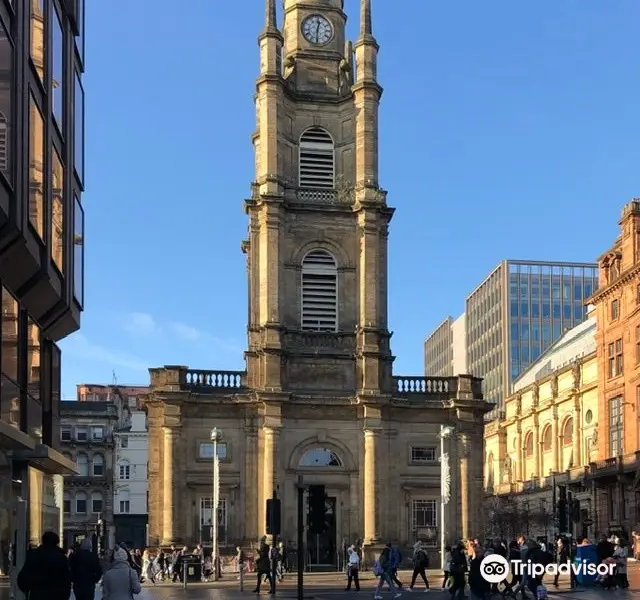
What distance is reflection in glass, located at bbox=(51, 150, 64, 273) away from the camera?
31.1 m

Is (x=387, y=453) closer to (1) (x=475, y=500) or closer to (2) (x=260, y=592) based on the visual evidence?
(1) (x=475, y=500)

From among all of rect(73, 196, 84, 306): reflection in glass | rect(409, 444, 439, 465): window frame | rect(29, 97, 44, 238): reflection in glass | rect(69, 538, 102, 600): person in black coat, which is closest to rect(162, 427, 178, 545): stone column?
rect(409, 444, 439, 465): window frame

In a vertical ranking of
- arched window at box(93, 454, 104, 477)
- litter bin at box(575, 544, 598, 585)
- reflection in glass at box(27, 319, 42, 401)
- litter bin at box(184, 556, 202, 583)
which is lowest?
litter bin at box(184, 556, 202, 583)

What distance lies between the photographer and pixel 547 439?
10031 cm

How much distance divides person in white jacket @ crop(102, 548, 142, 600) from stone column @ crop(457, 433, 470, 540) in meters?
44.5

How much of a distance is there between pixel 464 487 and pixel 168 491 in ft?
48.8

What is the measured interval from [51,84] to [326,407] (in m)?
32.6

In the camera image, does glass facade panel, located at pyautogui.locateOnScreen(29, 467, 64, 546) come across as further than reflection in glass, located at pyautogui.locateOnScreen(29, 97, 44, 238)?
Yes

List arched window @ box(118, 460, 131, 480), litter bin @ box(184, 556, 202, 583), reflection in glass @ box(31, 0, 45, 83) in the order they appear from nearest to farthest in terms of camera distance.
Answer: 1. reflection in glass @ box(31, 0, 45, 83)
2. litter bin @ box(184, 556, 202, 583)
3. arched window @ box(118, 460, 131, 480)

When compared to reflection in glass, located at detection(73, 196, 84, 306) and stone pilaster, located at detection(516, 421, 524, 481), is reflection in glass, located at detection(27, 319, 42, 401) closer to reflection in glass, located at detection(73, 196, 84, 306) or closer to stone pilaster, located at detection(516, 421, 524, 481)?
reflection in glass, located at detection(73, 196, 84, 306)

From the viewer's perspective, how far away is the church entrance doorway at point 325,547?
5950 cm

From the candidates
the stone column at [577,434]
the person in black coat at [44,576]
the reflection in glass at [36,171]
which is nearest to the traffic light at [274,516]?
the reflection in glass at [36,171]

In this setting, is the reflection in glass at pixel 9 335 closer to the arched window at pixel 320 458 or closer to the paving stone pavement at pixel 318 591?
the paving stone pavement at pixel 318 591

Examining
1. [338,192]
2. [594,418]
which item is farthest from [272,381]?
[594,418]
